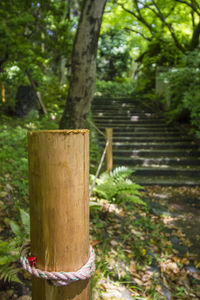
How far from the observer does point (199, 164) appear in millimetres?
6402

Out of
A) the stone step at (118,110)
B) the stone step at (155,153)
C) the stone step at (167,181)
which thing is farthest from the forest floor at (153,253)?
the stone step at (118,110)

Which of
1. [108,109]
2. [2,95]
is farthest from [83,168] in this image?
[108,109]

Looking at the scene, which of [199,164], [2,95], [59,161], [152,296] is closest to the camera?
[59,161]

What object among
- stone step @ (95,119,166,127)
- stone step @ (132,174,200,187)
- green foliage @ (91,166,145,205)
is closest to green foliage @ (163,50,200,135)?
stone step @ (95,119,166,127)

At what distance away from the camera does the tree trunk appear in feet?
14.3

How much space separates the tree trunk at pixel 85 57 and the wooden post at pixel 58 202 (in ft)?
12.7

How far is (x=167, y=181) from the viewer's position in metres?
5.60

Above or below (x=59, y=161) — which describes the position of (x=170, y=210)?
below

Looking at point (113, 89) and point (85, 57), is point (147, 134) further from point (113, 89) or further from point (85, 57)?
point (113, 89)

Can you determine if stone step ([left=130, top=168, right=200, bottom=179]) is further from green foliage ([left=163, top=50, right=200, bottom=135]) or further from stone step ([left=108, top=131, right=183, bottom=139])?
stone step ([left=108, top=131, right=183, bottom=139])

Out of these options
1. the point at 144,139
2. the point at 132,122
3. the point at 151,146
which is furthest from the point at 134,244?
the point at 132,122

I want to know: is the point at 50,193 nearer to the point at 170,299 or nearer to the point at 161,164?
the point at 170,299

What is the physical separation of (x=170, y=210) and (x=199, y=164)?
2.70 meters

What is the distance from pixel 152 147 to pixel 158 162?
905mm
